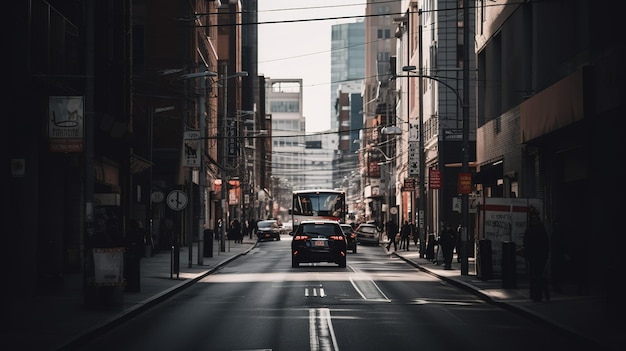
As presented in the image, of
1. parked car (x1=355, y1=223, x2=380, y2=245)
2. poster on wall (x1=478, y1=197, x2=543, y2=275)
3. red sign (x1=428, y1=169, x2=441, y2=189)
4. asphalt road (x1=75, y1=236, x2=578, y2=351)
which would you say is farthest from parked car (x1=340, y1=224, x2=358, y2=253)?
poster on wall (x1=478, y1=197, x2=543, y2=275)

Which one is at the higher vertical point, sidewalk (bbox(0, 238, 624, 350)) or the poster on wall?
the poster on wall

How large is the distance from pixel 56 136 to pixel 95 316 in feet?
20.0

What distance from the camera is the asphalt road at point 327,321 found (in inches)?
629

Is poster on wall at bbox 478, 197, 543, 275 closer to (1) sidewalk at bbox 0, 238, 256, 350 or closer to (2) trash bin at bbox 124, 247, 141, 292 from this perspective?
(1) sidewalk at bbox 0, 238, 256, 350

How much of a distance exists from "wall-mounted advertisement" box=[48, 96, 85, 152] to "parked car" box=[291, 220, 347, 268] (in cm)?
1602

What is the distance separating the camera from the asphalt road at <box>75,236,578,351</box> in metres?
16.0

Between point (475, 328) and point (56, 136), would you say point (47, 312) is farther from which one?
point (475, 328)

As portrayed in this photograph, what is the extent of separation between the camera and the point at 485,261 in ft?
101

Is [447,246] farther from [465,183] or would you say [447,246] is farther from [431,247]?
[431,247]

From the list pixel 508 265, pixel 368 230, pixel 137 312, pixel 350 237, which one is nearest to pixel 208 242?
pixel 350 237

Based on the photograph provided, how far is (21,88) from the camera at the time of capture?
24.9 metres

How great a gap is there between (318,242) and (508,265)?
13.6 meters

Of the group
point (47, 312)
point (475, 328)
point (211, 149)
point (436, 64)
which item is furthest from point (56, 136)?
point (211, 149)

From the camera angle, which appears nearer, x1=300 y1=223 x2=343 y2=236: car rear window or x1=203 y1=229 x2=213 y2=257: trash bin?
x1=300 y1=223 x2=343 y2=236: car rear window
